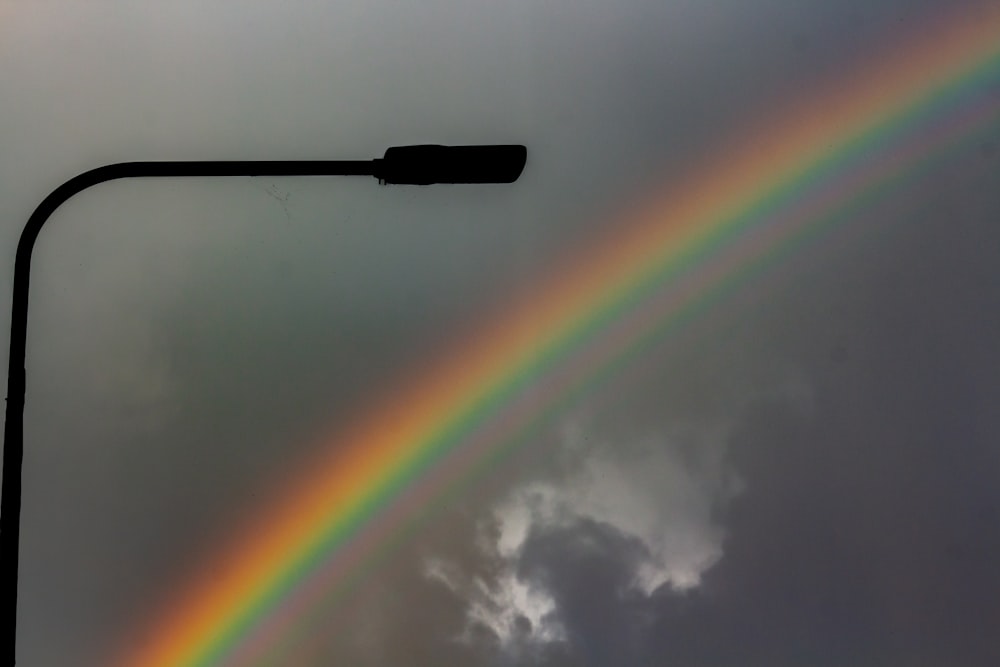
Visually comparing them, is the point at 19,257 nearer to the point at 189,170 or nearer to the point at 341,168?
the point at 189,170

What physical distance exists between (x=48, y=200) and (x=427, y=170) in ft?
7.51

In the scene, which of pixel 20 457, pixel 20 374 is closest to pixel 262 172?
pixel 20 374

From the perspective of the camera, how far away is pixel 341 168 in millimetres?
4621

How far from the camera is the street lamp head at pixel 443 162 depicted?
4.53 m

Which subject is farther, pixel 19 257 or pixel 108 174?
pixel 108 174

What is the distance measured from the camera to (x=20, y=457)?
3811 mm

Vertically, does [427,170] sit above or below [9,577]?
above

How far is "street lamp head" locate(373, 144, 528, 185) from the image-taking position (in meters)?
4.53

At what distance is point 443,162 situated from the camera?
4551 mm

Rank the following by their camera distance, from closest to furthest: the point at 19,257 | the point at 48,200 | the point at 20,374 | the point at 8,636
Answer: the point at 8,636 → the point at 20,374 → the point at 19,257 → the point at 48,200

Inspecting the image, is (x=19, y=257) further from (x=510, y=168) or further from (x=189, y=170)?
(x=510, y=168)

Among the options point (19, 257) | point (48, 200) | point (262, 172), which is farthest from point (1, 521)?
point (262, 172)

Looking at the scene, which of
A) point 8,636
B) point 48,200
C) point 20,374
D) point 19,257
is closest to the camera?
point 8,636

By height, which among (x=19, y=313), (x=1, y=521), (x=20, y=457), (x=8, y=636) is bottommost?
(x=8, y=636)
